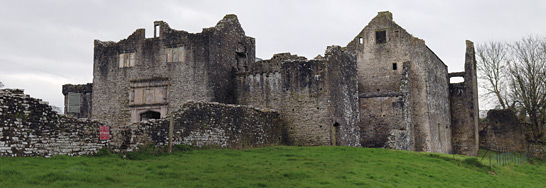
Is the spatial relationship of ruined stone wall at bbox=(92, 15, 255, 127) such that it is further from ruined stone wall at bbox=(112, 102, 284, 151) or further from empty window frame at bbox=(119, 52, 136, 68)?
ruined stone wall at bbox=(112, 102, 284, 151)

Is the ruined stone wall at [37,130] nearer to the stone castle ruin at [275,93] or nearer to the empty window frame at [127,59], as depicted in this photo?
the stone castle ruin at [275,93]

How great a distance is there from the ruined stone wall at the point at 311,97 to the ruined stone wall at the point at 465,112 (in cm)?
1635

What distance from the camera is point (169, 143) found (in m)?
18.9

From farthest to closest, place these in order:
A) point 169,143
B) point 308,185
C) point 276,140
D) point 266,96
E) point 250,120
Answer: point 266,96, point 276,140, point 250,120, point 169,143, point 308,185

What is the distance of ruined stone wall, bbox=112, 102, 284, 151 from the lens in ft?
58.1

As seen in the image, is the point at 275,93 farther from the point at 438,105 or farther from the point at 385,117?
the point at 438,105

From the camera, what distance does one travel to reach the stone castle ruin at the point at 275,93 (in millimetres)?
23000

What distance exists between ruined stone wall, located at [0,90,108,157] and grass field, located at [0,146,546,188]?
469mm

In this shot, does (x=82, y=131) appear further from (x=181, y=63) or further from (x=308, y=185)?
(x=181, y=63)

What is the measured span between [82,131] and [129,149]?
1702 millimetres

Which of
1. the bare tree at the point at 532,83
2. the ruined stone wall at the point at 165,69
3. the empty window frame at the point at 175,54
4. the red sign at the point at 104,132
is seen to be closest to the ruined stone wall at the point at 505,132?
the bare tree at the point at 532,83

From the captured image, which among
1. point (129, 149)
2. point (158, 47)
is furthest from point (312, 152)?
point (158, 47)

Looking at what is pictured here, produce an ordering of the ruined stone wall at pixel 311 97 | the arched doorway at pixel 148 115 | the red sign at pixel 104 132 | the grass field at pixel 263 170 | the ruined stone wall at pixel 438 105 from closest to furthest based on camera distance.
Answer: the grass field at pixel 263 170, the red sign at pixel 104 132, the ruined stone wall at pixel 311 97, the arched doorway at pixel 148 115, the ruined stone wall at pixel 438 105

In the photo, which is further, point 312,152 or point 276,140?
point 276,140
